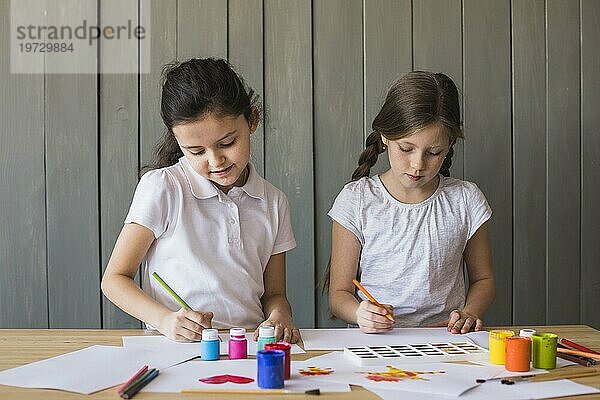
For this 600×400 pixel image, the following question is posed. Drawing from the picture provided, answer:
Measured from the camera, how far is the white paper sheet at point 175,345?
1468 mm

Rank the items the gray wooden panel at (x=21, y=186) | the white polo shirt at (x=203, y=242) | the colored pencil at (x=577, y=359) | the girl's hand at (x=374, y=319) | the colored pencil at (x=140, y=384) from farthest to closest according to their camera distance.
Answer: the gray wooden panel at (x=21, y=186) → the white polo shirt at (x=203, y=242) → the girl's hand at (x=374, y=319) → the colored pencil at (x=577, y=359) → the colored pencil at (x=140, y=384)

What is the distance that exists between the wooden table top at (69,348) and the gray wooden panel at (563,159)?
A: 623mm

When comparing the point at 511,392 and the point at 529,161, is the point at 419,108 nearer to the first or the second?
the point at 529,161

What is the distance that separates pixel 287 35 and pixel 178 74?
0.58m

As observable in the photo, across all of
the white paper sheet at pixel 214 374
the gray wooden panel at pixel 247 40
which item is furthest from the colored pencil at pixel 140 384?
the gray wooden panel at pixel 247 40

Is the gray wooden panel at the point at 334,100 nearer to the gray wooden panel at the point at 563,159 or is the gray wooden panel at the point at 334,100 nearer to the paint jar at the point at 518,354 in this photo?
the gray wooden panel at the point at 563,159

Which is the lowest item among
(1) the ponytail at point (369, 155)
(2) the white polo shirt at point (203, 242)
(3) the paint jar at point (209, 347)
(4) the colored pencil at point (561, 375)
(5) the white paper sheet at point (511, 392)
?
(4) the colored pencil at point (561, 375)

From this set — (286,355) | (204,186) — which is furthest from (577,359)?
(204,186)

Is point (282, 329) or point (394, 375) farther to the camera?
point (282, 329)

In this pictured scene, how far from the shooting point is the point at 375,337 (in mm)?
1620

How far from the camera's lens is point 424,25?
230 centimetres

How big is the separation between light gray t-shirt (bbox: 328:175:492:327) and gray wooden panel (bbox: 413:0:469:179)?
0.41 m

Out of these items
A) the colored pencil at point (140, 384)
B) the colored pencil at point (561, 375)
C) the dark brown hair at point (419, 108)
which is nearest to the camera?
the colored pencil at point (140, 384)

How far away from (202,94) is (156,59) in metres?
0.61
